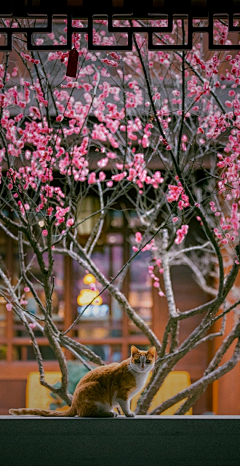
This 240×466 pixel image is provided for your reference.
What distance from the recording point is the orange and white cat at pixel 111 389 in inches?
110

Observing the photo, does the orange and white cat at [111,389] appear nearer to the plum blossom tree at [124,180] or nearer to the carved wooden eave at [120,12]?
the plum blossom tree at [124,180]

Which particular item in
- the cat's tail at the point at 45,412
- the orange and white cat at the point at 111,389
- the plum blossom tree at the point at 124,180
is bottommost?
the cat's tail at the point at 45,412

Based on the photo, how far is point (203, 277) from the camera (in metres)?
7.52

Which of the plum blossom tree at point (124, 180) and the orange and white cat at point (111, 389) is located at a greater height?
the plum blossom tree at point (124, 180)
